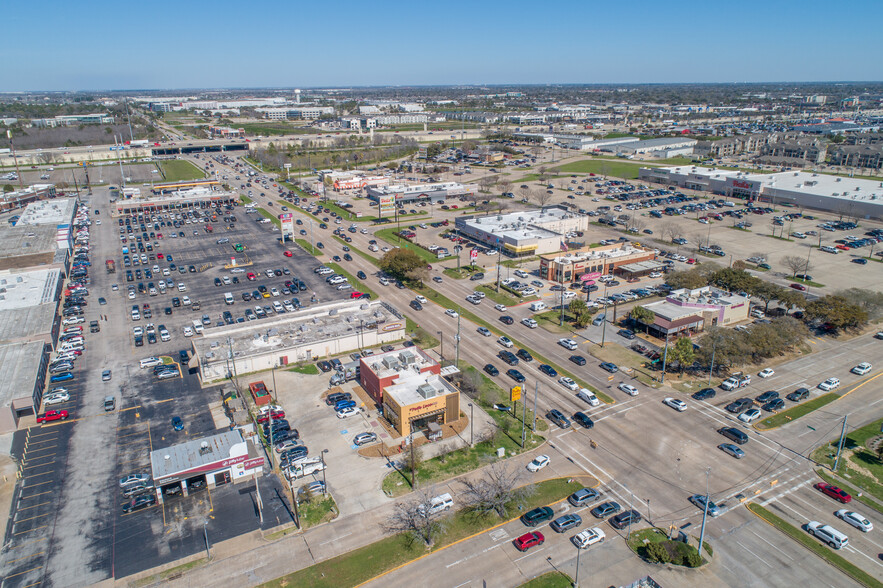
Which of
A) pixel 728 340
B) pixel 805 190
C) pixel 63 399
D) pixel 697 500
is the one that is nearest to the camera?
pixel 697 500

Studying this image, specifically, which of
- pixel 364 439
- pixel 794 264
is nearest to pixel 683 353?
pixel 364 439

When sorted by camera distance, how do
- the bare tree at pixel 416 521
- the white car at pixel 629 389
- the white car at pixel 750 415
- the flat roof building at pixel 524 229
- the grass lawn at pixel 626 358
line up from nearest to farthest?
the bare tree at pixel 416 521 < the white car at pixel 750 415 < the white car at pixel 629 389 < the grass lawn at pixel 626 358 < the flat roof building at pixel 524 229

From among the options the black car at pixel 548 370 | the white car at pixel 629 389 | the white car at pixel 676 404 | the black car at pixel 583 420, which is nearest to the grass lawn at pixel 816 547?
the white car at pixel 676 404

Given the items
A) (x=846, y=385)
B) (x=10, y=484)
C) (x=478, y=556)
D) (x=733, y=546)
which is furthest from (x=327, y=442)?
(x=846, y=385)

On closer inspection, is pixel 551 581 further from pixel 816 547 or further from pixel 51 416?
pixel 51 416

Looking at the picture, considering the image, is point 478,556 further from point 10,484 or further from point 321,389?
point 10,484

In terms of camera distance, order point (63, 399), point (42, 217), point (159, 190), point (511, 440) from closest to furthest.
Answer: point (511, 440) → point (63, 399) → point (42, 217) → point (159, 190)

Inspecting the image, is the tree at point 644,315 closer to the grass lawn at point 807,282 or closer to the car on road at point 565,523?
the car on road at point 565,523
